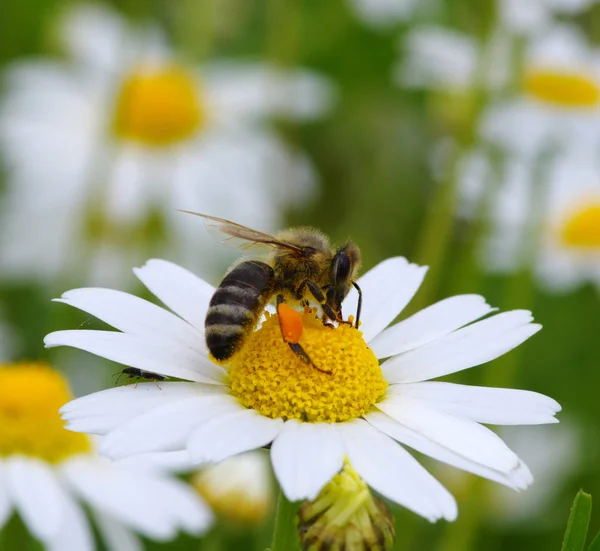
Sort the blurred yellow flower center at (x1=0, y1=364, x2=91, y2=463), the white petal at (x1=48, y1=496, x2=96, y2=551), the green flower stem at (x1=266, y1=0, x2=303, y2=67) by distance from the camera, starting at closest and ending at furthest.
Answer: the white petal at (x1=48, y1=496, x2=96, y2=551)
the blurred yellow flower center at (x1=0, y1=364, x2=91, y2=463)
the green flower stem at (x1=266, y1=0, x2=303, y2=67)

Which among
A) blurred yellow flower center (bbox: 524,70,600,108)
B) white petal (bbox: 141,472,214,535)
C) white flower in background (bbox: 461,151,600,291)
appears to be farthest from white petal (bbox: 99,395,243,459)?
blurred yellow flower center (bbox: 524,70,600,108)

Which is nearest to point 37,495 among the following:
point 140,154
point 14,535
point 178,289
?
point 14,535

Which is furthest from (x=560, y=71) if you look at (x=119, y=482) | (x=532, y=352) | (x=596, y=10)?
(x=119, y=482)

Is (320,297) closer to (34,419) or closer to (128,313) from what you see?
(128,313)

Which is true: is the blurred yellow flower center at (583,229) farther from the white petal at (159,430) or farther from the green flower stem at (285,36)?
the white petal at (159,430)

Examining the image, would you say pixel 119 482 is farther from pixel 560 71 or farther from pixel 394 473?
pixel 560 71

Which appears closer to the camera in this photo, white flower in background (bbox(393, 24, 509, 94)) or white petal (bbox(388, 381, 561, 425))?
white petal (bbox(388, 381, 561, 425))

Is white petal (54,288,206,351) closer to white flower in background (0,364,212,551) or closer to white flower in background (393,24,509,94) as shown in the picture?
white flower in background (0,364,212,551)
